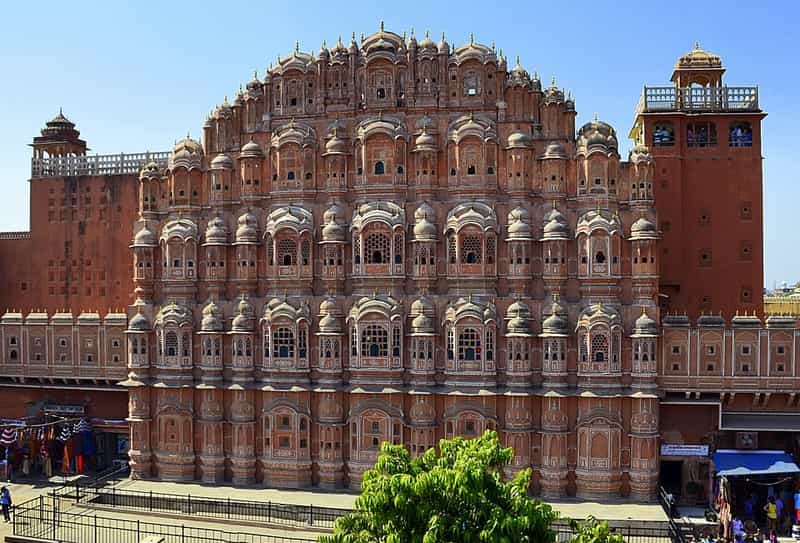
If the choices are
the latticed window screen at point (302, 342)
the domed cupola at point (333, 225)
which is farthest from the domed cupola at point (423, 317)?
the latticed window screen at point (302, 342)

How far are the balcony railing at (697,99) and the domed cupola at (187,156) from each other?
72.4 ft

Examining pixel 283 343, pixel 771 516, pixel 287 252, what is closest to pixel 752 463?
pixel 771 516

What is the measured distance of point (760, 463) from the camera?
32375 millimetres

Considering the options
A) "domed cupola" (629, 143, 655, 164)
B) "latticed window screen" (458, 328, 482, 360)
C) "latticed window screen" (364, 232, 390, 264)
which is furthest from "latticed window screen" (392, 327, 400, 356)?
"domed cupola" (629, 143, 655, 164)

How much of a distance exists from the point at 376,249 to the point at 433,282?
9.72 ft

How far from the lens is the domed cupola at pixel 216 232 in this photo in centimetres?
3547

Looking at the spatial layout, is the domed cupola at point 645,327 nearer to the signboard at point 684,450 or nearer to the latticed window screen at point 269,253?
the signboard at point 684,450

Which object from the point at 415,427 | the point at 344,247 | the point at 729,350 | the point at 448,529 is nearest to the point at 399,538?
the point at 448,529

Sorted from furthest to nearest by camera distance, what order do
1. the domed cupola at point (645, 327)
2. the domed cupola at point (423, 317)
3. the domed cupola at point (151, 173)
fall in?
the domed cupola at point (151, 173) → the domed cupola at point (423, 317) → the domed cupola at point (645, 327)

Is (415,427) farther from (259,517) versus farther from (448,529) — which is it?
(448,529)

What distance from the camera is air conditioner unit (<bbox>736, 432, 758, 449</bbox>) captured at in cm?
3350

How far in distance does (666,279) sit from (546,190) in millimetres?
8202

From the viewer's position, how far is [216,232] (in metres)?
35.5

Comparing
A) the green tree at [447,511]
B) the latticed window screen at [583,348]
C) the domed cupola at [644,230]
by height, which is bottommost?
the green tree at [447,511]
